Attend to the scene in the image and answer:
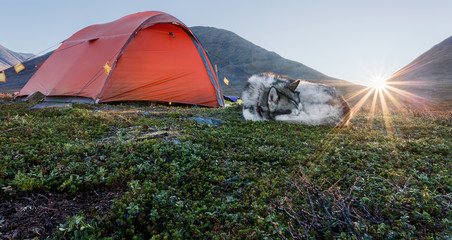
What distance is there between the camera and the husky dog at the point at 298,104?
7254mm

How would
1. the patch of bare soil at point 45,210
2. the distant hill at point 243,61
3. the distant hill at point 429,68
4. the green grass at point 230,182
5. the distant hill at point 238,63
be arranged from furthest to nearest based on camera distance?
the distant hill at point 243,61 → the distant hill at point 238,63 → the distant hill at point 429,68 → the green grass at point 230,182 → the patch of bare soil at point 45,210

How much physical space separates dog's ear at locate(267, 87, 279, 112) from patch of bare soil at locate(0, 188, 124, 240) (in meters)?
5.35

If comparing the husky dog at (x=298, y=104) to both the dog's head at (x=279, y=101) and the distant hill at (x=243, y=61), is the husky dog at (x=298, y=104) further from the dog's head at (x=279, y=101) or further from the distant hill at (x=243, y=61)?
the distant hill at (x=243, y=61)

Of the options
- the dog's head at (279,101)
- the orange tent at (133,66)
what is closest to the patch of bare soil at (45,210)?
the dog's head at (279,101)

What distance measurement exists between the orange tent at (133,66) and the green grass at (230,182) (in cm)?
574

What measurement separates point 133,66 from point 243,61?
5636 centimetres

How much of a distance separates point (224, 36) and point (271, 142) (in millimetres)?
80051

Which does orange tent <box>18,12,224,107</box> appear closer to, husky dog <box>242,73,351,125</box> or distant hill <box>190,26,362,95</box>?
husky dog <box>242,73,351,125</box>

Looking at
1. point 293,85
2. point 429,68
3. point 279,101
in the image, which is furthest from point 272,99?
point 429,68

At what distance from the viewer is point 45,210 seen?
98.3 inches

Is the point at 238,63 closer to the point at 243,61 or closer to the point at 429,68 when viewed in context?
the point at 243,61

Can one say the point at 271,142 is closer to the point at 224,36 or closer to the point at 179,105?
the point at 179,105

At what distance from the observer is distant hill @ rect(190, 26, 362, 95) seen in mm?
55463

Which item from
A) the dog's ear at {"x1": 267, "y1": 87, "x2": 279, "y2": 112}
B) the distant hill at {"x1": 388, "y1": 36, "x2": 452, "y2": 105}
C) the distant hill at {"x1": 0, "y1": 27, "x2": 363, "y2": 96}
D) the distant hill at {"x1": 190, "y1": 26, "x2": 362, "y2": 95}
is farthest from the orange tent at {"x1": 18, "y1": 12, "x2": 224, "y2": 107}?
the distant hill at {"x1": 388, "y1": 36, "x2": 452, "y2": 105}
